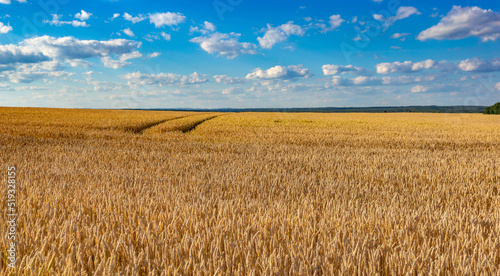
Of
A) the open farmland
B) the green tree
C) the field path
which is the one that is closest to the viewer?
the open farmland

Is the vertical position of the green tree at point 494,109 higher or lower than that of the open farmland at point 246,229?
higher

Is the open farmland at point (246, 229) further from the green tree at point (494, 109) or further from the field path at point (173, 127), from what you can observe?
the green tree at point (494, 109)

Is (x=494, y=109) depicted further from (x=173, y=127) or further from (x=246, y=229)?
Result: (x=246, y=229)

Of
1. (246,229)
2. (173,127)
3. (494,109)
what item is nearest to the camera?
(246,229)

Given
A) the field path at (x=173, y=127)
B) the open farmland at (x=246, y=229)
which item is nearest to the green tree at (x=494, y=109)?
the field path at (x=173, y=127)

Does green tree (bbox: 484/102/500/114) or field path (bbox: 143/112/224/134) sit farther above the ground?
green tree (bbox: 484/102/500/114)

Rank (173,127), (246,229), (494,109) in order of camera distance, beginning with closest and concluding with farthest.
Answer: (246,229)
(173,127)
(494,109)

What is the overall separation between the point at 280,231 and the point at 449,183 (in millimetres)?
5327

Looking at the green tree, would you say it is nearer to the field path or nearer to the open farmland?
the field path

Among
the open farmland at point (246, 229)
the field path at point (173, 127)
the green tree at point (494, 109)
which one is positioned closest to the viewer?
the open farmland at point (246, 229)

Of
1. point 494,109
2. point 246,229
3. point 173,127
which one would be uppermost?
point 494,109

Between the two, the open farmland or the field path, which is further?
the field path

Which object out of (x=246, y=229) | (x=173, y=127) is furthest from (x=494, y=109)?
(x=246, y=229)

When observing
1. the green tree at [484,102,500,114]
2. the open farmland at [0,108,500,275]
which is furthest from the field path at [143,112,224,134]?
the green tree at [484,102,500,114]
